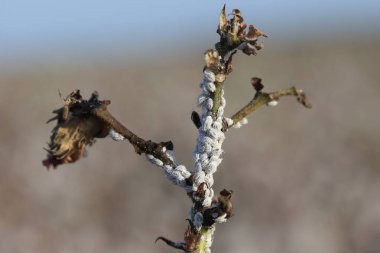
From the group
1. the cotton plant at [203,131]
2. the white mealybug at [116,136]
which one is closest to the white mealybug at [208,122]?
the cotton plant at [203,131]

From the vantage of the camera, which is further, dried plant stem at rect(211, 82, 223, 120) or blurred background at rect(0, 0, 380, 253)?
blurred background at rect(0, 0, 380, 253)

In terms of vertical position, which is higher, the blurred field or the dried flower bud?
the blurred field

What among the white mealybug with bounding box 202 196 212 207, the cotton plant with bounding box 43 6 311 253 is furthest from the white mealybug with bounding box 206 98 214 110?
the white mealybug with bounding box 202 196 212 207

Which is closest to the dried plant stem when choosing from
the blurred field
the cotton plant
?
the cotton plant

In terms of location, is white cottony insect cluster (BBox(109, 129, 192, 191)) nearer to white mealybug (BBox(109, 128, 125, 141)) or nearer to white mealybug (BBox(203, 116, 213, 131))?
white mealybug (BBox(109, 128, 125, 141))

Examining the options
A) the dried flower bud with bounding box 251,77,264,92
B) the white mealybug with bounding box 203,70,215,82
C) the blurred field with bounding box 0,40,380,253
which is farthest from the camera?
the blurred field with bounding box 0,40,380,253

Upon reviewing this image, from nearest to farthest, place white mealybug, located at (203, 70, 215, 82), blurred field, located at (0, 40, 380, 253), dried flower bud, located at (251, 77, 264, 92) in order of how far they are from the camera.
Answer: white mealybug, located at (203, 70, 215, 82)
dried flower bud, located at (251, 77, 264, 92)
blurred field, located at (0, 40, 380, 253)

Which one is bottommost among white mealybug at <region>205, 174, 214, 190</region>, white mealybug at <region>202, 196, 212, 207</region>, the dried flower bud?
white mealybug at <region>202, 196, 212, 207</region>
